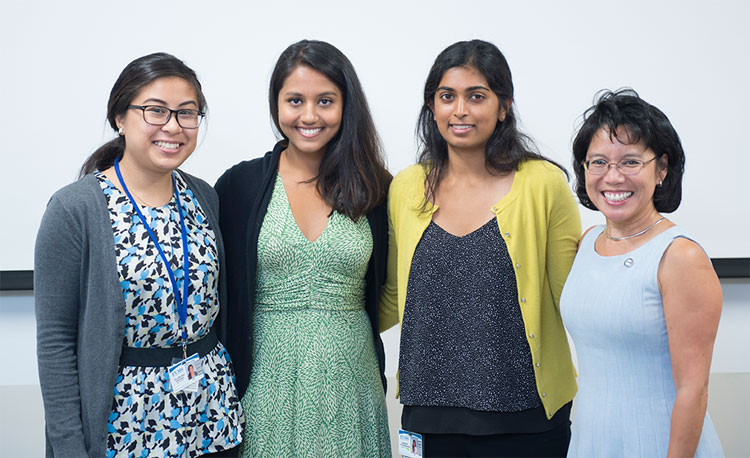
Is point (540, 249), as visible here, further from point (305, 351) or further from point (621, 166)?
point (305, 351)

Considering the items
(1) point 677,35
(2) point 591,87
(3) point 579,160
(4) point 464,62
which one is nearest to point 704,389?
(3) point 579,160

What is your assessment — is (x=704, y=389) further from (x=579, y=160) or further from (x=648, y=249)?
(x=579, y=160)

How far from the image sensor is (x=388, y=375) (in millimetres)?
3104

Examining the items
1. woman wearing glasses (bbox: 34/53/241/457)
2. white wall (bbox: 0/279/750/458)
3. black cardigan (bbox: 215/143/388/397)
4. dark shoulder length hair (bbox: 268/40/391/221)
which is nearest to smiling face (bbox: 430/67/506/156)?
dark shoulder length hair (bbox: 268/40/391/221)

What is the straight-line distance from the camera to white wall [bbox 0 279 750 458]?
2.96 m

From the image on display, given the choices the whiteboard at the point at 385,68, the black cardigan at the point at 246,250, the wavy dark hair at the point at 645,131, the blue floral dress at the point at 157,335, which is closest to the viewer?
the wavy dark hair at the point at 645,131

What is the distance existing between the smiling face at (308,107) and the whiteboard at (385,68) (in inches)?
33.3

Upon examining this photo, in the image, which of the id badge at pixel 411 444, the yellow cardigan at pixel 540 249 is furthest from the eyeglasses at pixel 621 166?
the id badge at pixel 411 444

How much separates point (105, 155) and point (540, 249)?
1329 millimetres

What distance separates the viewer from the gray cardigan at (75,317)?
1.73 metres

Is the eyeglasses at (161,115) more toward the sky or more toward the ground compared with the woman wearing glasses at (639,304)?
more toward the sky

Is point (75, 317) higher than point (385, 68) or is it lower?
lower

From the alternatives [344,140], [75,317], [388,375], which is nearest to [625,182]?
[344,140]

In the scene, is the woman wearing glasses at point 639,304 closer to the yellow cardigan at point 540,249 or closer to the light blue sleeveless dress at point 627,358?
the light blue sleeveless dress at point 627,358
